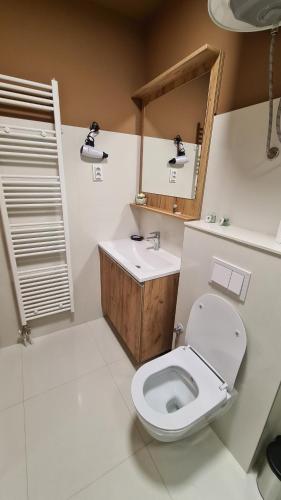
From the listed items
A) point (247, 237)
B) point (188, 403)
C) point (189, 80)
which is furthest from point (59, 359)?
point (189, 80)

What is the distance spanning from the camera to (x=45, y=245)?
1633 millimetres

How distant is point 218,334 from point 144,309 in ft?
1.56

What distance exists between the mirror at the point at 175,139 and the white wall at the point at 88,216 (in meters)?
0.17

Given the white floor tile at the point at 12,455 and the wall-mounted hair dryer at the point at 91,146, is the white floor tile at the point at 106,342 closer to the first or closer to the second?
the white floor tile at the point at 12,455

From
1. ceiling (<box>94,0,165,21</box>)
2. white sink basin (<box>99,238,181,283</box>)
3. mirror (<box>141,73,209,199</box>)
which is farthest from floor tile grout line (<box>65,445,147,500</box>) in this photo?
ceiling (<box>94,0,165,21</box>)

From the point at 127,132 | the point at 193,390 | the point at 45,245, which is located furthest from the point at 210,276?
the point at 127,132

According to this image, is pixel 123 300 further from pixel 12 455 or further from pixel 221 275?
pixel 12 455

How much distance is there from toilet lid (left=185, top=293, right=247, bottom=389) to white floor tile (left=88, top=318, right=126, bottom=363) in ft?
2.58

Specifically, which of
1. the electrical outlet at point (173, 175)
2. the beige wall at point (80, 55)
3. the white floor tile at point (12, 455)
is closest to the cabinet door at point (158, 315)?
the electrical outlet at point (173, 175)

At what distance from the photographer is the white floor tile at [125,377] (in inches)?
54.2

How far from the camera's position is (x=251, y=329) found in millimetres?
915

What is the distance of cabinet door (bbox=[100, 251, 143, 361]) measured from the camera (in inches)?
55.9

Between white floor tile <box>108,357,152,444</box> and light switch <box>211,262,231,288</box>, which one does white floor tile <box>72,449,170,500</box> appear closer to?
white floor tile <box>108,357,152,444</box>

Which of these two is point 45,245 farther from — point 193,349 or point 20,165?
point 193,349
